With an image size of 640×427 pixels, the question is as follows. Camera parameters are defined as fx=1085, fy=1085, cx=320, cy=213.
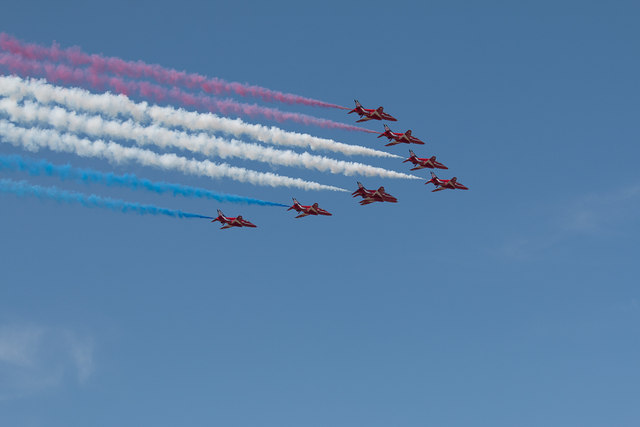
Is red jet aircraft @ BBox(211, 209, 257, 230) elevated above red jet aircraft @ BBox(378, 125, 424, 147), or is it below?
below

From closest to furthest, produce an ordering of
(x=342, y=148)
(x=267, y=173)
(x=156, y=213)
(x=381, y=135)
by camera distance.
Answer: (x=156, y=213) → (x=267, y=173) → (x=342, y=148) → (x=381, y=135)

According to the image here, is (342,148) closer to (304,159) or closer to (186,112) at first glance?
(304,159)

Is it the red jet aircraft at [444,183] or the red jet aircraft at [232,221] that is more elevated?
the red jet aircraft at [444,183]

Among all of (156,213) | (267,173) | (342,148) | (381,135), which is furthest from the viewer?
(381,135)

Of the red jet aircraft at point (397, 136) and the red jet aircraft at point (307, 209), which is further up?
the red jet aircraft at point (397, 136)

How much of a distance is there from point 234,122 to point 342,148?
1230cm

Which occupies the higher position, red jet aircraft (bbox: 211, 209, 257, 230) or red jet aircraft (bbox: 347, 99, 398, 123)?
red jet aircraft (bbox: 347, 99, 398, 123)

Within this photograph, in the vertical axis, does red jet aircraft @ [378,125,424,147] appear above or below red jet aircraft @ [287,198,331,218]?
above

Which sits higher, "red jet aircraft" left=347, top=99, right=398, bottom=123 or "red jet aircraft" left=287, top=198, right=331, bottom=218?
"red jet aircraft" left=347, top=99, right=398, bottom=123

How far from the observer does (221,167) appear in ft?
278

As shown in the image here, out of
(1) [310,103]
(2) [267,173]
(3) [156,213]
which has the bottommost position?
(3) [156,213]

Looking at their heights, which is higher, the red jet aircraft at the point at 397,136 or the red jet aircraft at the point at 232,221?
the red jet aircraft at the point at 397,136

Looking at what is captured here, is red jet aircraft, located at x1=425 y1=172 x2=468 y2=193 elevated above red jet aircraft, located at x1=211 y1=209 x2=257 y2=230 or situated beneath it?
elevated above

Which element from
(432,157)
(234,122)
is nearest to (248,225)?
(234,122)
